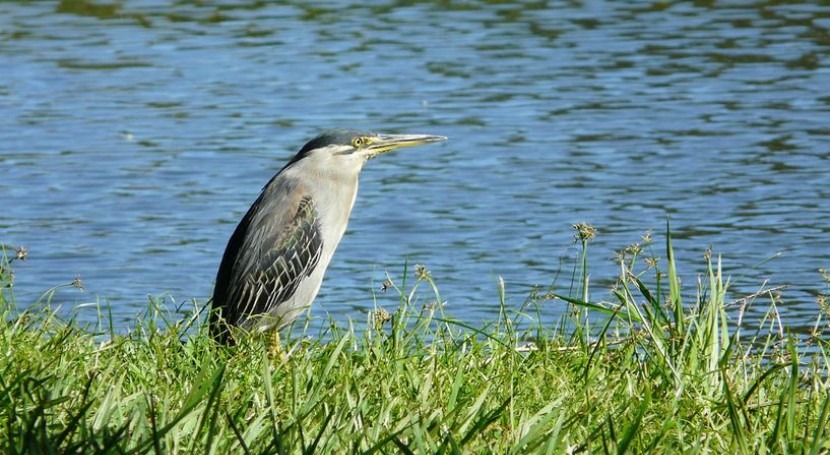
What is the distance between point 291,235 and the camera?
7.14 metres

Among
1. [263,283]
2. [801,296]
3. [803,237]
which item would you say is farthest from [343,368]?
[803,237]

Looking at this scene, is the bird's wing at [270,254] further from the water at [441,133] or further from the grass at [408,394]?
the grass at [408,394]

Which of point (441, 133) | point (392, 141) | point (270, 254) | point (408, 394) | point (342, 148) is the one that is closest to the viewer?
point (408, 394)

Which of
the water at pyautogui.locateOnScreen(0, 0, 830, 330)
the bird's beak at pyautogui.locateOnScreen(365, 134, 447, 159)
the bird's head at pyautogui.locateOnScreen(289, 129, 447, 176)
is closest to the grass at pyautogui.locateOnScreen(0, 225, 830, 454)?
the water at pyautogui.locateOnScreen(0, 0, 830, 330)

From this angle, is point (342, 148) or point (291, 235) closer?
point (291, 235)

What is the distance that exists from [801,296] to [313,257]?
2.99 m

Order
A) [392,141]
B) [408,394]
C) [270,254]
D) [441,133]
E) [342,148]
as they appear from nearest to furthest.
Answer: [408,394]
[270,254]
[342,148]
[392,141]
[441,133]

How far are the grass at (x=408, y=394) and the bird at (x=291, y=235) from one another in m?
1.18

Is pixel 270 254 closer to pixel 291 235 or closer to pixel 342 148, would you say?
pixel 291 235

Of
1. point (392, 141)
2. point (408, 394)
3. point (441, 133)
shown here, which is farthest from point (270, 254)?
point (441, 133)

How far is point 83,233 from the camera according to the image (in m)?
11.2

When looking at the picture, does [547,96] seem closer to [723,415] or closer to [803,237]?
[803,237]

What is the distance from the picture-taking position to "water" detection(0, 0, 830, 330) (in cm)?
1010

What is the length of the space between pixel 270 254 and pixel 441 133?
6.78 metres
